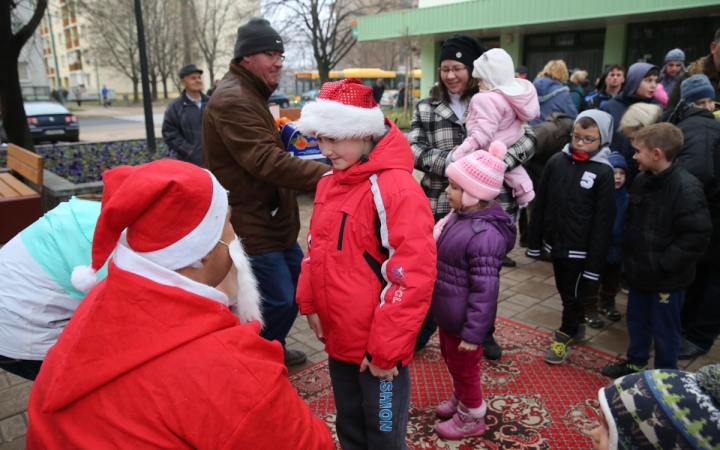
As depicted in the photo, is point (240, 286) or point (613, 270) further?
point (613, 270)

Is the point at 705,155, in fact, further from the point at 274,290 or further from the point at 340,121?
the point at 274,290

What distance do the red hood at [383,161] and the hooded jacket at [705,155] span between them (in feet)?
7.62

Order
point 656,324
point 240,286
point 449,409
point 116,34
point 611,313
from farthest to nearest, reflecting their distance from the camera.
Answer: point 116,34
point 611,313
point 656,324
point 449,409
point 240,286

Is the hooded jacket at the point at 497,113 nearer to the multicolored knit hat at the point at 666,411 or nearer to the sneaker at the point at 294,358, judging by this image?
the sneaker at the point at 294,358

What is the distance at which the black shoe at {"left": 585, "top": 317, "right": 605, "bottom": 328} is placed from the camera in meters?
4.26

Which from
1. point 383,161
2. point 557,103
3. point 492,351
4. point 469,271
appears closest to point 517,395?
point 492,351

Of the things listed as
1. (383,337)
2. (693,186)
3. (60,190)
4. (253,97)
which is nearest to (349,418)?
(383,337)

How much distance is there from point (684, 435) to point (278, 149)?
2.25m

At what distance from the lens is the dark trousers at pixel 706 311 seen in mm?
3707

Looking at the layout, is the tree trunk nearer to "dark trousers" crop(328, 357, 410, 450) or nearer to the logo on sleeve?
"dark trousers" crop(328, 357, 410, 450)

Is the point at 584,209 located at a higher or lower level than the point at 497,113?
lower

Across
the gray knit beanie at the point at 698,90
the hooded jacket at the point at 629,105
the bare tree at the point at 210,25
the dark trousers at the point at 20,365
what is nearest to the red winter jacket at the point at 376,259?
the dark trousers at the point at 20,365

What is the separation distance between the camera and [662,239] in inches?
124

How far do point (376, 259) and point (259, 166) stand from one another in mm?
1064
